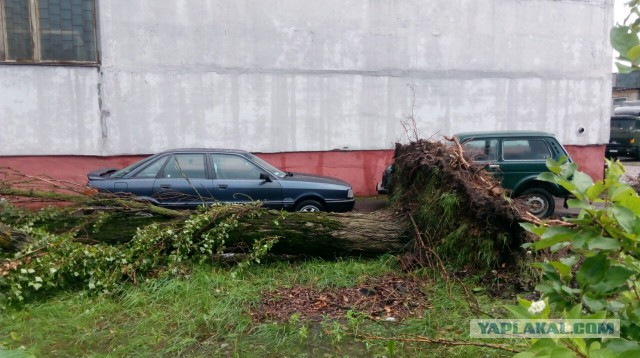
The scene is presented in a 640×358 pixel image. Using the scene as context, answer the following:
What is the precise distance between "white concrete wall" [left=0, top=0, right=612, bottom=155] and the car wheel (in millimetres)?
3786

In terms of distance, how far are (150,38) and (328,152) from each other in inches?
190

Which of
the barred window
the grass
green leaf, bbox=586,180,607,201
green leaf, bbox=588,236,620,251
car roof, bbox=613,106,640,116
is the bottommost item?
the grass

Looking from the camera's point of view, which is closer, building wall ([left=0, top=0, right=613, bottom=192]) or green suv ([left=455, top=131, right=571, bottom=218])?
green suv ([left=455, top=131, right=571, bottom=218])

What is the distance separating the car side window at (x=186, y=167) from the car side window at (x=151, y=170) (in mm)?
109

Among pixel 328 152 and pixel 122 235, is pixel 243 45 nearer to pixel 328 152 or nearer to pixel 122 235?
pixel 328 152

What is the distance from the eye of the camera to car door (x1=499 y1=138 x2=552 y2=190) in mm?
9969

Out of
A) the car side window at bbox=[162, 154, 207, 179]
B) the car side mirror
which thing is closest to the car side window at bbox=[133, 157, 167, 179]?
the car side window at bbox=[162, 154, 207, 179]

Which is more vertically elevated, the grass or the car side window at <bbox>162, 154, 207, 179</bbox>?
the car side window at <bbox>162, 154, 207, 179</bbox>

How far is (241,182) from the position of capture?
8586 mm

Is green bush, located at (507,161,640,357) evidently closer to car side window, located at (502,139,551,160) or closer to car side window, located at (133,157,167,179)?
car side window, located at (133,157,167,179)

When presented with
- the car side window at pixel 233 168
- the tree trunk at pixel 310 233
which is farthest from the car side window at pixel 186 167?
the tree trunk at pixel 310 233

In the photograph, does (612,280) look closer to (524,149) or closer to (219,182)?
(219,182)

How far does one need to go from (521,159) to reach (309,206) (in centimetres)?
437

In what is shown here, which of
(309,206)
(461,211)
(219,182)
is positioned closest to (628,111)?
(309,206)
